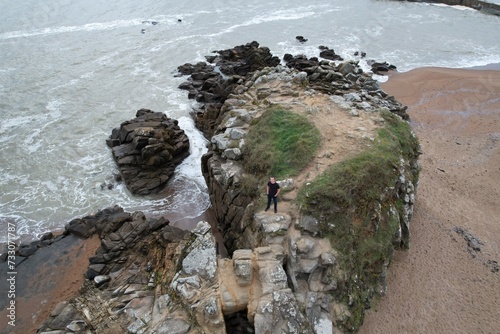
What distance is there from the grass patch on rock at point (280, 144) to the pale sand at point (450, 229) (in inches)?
246

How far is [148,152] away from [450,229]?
1750cm

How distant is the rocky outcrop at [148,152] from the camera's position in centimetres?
2181

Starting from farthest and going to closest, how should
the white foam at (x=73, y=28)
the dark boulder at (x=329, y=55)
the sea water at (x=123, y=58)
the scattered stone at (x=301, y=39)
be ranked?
the white foam at (x=73, y=28) < the scattered stone at (x=301, y=39) < the dark boulder at (x=329, y=55) < the sea water at (x=123, y=58)

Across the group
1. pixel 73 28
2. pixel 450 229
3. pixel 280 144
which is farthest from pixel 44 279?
pixel 73 28

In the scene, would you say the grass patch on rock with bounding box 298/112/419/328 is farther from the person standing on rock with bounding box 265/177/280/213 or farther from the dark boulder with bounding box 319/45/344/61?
the dark boulder with bounding box 319/45/344/61

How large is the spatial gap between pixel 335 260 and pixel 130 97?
83.9 feet

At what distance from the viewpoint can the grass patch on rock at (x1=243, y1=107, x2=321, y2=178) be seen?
16094 millimetres

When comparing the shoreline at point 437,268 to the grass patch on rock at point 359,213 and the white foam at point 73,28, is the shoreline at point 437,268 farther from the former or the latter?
the white foam at point 73,28

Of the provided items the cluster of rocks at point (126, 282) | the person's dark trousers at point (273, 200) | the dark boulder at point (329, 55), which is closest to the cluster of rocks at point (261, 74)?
the dark boulder at point (329, 55)

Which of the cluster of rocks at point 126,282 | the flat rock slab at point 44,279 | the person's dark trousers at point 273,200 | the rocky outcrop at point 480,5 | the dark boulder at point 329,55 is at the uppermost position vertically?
the person's dark trousers at point 273,200

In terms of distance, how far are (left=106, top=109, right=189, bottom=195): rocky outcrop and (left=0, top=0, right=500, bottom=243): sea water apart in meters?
0.71

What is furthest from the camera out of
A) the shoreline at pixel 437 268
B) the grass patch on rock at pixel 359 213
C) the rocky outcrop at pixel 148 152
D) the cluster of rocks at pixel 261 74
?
the cluster of rocks at pixel 261 74

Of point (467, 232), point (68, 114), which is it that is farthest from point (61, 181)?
point (467, 232)

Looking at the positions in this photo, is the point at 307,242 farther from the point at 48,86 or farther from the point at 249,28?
the point at 249,28
